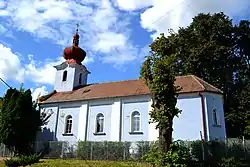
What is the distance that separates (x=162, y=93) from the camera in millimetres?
17422

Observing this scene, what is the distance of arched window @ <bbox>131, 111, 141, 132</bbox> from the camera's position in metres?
26.9

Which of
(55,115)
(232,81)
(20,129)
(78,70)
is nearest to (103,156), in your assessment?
(20,129)

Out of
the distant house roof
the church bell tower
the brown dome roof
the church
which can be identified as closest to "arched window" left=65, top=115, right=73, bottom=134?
the church

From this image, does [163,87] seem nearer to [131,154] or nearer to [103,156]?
[131,154]

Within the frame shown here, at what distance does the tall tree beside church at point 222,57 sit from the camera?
30.9 m

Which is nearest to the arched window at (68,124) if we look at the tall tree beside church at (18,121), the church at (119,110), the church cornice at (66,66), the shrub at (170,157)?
the church at (119,110)

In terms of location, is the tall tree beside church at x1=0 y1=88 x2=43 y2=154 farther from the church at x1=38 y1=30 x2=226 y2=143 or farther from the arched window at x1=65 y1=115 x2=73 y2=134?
the church at x1=38 y1=30 x2=226 y2=143

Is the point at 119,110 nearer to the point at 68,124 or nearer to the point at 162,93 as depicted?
the point at 68,124

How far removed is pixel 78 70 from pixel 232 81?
1900 centimetres

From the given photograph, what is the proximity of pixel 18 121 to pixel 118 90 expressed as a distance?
10.4m

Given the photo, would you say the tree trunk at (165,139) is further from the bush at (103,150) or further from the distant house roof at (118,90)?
the distant house roof at (118,90)

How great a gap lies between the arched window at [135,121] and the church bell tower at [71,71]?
10.5 metres

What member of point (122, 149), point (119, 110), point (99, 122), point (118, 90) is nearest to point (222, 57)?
point (118, 90)

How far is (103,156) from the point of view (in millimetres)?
23109
